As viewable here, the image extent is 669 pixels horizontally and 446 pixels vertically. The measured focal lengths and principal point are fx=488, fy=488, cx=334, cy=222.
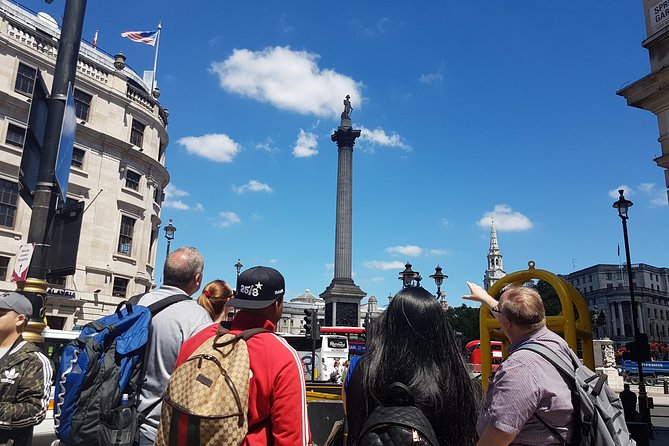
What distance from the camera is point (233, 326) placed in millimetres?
2795

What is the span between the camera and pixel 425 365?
249cm

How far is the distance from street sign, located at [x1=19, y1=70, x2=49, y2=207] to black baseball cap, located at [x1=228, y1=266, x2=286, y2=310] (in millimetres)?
4439

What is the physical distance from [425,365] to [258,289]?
1015 millimetres

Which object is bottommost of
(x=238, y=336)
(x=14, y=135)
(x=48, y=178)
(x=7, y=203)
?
(x=238, y=336)

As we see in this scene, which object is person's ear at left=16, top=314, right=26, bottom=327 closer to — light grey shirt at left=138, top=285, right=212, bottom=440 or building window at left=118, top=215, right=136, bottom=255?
light grey shirt at left=138, top=285, right=212, bottom=440

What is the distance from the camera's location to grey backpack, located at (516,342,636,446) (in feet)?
9.10

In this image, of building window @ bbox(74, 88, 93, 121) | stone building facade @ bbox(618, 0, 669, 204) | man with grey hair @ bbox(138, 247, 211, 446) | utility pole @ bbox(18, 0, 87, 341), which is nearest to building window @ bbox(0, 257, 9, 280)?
building window @ bbox(74, 88, 93, 121)

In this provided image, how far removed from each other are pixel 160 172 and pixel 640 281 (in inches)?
5271

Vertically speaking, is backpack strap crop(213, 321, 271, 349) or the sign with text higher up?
the sign with text

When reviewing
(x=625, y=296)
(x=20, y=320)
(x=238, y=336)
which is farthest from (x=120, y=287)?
(x=625, y=296)

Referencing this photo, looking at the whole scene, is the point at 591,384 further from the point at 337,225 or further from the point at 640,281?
the point at 640,281

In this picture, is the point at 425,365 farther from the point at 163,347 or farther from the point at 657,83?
the point at 657,83

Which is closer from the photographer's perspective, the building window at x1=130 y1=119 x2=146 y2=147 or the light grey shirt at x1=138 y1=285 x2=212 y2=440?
the light grey shirt at x1=138 y1=285 x2=212 y2=440

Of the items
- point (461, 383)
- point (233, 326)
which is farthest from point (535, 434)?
point (233, 326)
